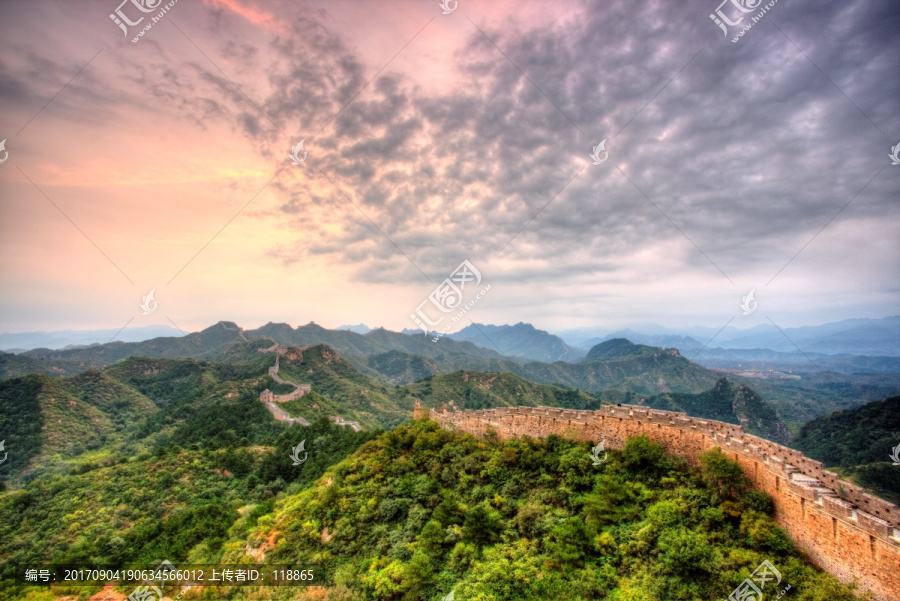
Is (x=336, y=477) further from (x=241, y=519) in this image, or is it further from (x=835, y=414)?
(x=835, y=414)

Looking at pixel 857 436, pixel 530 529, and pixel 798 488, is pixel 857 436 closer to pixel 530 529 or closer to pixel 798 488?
pixel 798 488

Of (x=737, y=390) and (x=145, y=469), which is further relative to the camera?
(x=737, y=390)

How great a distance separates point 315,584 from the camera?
1872 centimetres

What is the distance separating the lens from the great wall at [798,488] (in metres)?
9.07

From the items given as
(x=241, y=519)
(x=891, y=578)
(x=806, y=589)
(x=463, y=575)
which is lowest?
(x=241, y=519)

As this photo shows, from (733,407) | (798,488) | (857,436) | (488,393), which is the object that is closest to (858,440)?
(857,436)

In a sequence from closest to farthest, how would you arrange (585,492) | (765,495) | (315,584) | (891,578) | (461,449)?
1. (891,578)
2. (765,495)
3. (585,492)
4. (315,584)
5. (461,449)

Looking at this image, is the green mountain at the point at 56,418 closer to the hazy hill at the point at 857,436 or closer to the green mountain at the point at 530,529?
the green mountain at the point at 530,529

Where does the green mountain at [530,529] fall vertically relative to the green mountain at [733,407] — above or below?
above

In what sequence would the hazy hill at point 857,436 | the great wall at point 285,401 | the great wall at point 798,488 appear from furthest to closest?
the great wall at point 285,401 → the hazy hill at point 857,436 → the great wall at point 798,488

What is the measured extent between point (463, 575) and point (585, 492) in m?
6.27

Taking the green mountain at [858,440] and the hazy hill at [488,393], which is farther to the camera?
the hazy hill at [488,393]

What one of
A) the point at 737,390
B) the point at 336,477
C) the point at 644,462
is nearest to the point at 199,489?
the point at 336,477

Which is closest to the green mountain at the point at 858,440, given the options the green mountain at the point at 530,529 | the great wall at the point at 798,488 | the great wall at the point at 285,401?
the great wall at the point at 798,488
